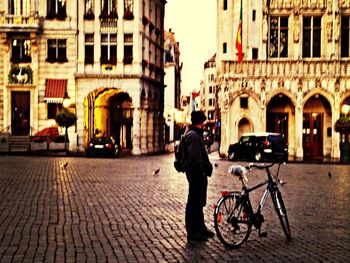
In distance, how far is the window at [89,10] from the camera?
1916 inches

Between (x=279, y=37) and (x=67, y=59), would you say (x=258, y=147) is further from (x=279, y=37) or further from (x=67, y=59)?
(x=67, y=59)

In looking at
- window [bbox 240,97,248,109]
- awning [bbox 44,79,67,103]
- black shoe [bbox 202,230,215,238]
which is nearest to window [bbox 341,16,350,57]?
window [bbox 240,97,248,109]

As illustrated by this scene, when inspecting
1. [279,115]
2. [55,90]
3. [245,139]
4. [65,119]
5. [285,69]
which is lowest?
[245,139]

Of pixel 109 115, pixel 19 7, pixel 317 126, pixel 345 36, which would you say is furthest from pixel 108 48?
pixel 345 36

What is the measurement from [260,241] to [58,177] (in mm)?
14218

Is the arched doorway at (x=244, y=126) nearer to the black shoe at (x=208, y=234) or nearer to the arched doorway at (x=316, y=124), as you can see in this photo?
the arched doorway at (x=316, y=124)

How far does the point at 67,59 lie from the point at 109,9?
4809 millimetres

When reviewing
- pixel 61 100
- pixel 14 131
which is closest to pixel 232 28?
pixel 61 100

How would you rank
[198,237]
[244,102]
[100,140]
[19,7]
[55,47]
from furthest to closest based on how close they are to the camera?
[55,47], [19,7], [244,102], [100,140], [198,237]

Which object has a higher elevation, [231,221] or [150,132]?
[150,132]

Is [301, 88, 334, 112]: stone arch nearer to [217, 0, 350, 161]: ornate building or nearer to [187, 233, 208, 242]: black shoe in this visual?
[217, 0, 350, 161]: ornate building

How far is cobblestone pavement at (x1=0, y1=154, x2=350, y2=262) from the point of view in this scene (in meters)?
9.48

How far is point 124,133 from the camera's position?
57.0m

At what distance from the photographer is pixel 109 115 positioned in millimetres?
55281
